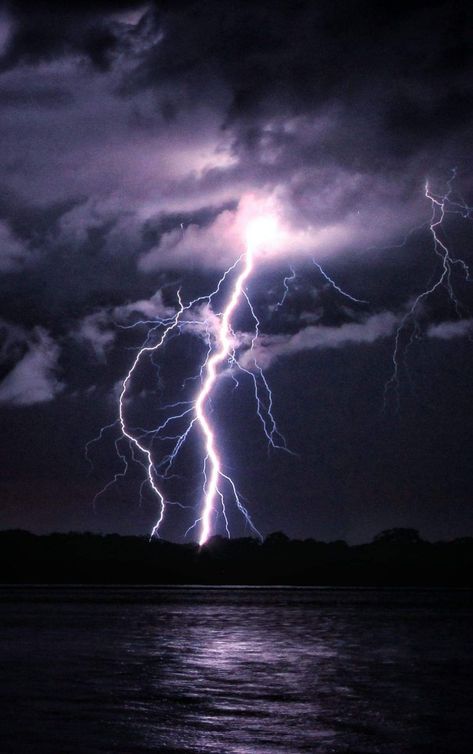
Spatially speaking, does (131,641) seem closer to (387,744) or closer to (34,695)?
(34,695)

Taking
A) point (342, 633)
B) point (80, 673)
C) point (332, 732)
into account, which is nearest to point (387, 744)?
point (332, 732)

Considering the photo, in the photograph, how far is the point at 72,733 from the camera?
10102 millimetres

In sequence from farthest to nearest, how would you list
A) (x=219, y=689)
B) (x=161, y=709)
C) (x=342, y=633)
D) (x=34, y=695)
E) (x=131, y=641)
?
(x=342, y=633) → (x=131, y=641) → (x=219, y=689) → (x=34, y=695) → (x=161, y=709)

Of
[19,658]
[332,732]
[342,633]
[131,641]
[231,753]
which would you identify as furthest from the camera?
[342,633]

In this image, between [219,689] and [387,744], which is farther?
[219,689]

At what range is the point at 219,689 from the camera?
14.4m

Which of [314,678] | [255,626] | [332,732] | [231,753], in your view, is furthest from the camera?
[255,626]

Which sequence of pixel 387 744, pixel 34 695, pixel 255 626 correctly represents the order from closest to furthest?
pixel 387 744 → pixel 34 695 → pixel 255 626

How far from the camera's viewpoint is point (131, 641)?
83.3ft

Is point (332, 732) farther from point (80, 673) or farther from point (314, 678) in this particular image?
point (80, 673)

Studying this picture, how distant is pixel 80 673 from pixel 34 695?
3.49 metres

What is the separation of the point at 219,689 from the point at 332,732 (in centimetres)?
415

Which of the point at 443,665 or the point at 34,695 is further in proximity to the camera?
the point at 443,665

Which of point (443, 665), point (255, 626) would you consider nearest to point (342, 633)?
point (255, 626)
